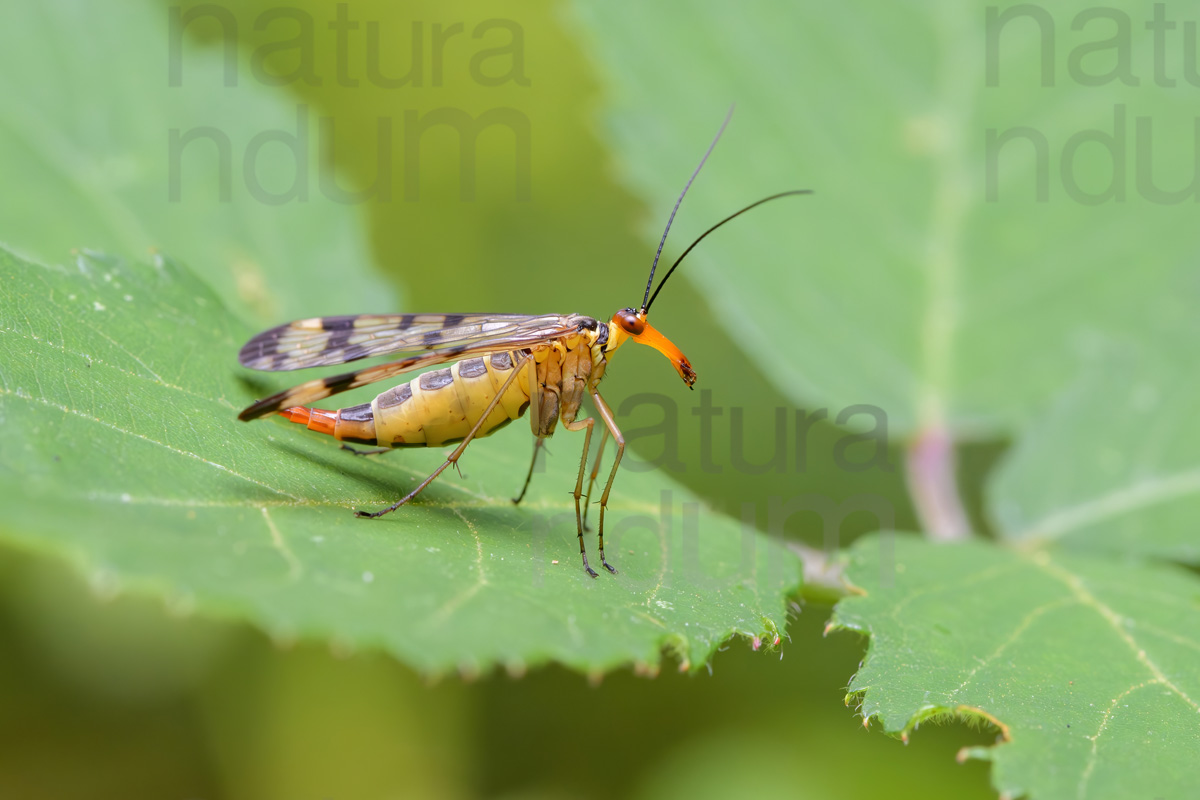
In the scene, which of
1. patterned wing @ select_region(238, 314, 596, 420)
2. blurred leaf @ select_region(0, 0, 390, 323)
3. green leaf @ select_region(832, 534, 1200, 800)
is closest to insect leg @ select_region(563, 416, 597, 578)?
patterned wing @ select_region(238, 314, 596, 420)

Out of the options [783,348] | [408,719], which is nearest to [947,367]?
[783,348]

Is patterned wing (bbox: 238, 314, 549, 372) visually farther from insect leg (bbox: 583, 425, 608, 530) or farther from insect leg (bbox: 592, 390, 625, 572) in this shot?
insect leg (bbox: 583, 425, 608, 530)

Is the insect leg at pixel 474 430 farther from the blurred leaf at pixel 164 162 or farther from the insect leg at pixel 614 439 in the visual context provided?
the blurred leaf at pixel 164 162

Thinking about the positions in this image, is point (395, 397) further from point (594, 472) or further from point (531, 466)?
point (594, 472)

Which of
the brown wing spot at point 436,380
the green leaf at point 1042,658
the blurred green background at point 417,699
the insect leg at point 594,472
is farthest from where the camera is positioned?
the blurred green background at point 417,699

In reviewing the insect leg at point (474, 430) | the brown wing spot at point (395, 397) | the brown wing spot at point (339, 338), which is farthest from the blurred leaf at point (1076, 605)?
the brown wing spot at point (339, 338)

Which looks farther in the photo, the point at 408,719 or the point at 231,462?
the point at 408,719

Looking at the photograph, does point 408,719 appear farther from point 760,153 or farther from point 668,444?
point 760,153
